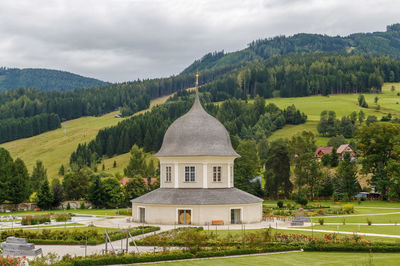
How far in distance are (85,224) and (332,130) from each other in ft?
324

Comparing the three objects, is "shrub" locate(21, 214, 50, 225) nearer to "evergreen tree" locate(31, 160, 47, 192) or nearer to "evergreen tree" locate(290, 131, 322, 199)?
"evergreen tree" locate(290, 131, 322, 199)

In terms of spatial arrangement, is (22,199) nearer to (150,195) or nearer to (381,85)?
(150,195)

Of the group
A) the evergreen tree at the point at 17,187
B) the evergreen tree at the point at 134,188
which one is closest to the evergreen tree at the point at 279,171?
the evergreen tree at the point at 134,188

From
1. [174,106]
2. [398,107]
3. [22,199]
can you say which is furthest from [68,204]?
[398,107]

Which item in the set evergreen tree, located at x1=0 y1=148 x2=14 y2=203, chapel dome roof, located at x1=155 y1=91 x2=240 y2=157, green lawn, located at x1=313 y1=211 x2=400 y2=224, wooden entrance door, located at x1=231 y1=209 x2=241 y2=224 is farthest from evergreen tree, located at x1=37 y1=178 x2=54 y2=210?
green lawn, located at x1=313 y1=211 x2=400 y2=224

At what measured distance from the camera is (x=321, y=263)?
91.1ft

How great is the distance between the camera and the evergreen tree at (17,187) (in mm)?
75375

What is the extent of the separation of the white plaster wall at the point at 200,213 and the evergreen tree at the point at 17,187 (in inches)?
1255

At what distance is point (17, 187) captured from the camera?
249ft

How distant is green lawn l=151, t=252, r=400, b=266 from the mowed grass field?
106 meters

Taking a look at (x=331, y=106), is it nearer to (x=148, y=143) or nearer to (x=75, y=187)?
(x=148, y=143)

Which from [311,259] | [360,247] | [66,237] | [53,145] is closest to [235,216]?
[66,237]

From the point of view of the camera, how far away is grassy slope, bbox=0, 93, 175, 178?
15300 cm

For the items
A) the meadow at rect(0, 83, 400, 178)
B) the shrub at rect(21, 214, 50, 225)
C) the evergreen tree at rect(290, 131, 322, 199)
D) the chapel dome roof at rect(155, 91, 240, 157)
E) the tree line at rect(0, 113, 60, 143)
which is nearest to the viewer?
the shrub at rect(21, 214, 50, 225)
